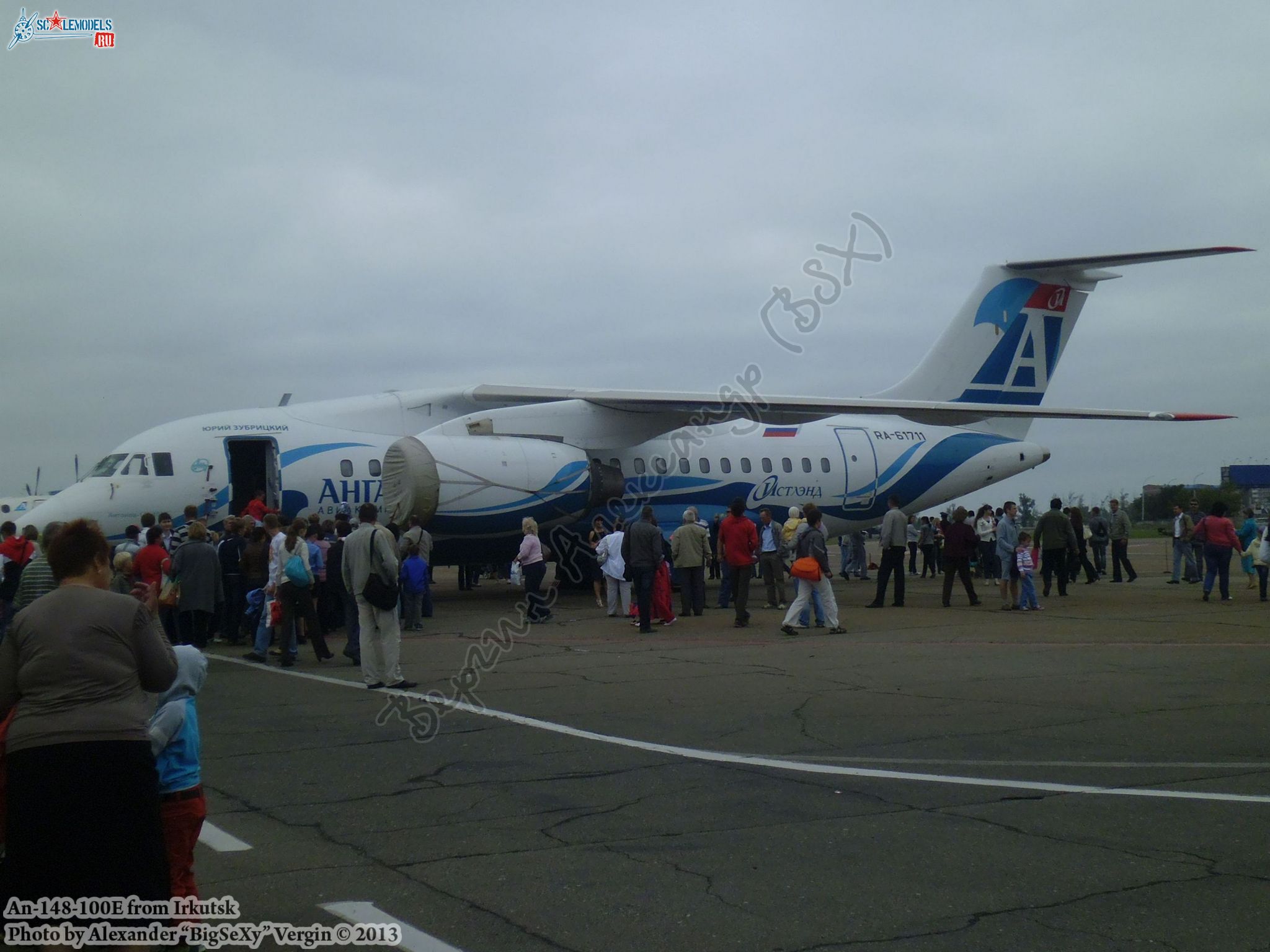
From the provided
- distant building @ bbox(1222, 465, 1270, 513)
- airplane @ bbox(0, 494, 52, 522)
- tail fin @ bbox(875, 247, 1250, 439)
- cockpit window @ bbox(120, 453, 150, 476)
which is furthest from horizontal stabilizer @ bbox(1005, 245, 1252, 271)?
distant building @ bbox(1222, 465, 1270, 513)

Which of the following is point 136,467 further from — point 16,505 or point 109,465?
point 16,505

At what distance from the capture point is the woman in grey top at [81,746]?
3.80m

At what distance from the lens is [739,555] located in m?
16.3

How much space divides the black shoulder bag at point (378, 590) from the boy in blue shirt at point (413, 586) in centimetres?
496

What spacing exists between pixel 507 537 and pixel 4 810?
1535 cm

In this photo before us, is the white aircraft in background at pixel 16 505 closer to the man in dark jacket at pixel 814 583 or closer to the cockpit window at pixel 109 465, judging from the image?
the cockpit window at pixel 109 465

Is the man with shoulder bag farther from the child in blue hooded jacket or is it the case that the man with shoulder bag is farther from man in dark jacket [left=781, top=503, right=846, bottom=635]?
the child in blue hooded jacket

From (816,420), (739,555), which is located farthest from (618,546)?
(816,420)

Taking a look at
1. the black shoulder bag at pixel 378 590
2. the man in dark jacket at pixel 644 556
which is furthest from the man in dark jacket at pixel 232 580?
the man in dark jacket at pixel 644 556

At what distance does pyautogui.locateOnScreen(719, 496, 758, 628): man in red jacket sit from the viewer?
53.0ft

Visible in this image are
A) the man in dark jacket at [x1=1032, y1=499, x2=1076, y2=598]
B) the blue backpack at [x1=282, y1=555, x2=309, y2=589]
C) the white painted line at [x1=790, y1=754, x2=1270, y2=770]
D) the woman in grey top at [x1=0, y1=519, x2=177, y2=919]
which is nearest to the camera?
the woman in grey top at [x1=0, y1=519, x2=177, y2=919]

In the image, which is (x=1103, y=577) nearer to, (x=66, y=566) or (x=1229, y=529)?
(x=1229, y=529)

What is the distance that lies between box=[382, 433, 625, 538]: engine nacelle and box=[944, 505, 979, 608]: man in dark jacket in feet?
19.9

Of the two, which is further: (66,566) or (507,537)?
(507,537)
